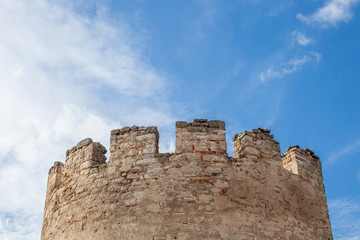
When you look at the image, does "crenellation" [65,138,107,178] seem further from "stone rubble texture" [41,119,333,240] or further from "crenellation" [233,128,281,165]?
"crenellation" [233,128,281,165]

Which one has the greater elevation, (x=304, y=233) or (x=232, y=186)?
(x=232, y=186)

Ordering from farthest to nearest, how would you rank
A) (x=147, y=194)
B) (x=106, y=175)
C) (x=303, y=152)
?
1. (x=303, y=152)
2. (x=106, y=175)
3. (x=147, y=194)

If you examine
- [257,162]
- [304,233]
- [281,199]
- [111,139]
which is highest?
[111,139]

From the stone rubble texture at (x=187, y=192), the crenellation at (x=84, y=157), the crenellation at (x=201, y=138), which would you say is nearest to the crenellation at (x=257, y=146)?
the stone rubble texture at (x=187, y=192)

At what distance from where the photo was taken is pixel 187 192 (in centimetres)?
718

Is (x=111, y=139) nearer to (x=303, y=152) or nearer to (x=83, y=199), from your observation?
(x=83, y=199)

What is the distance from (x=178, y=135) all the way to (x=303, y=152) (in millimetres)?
2487

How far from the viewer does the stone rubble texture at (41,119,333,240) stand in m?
7.00

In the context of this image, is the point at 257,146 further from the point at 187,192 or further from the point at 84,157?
the point at 84,157

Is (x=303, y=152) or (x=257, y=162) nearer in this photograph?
(x=257, y=162)

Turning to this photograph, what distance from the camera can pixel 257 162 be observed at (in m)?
7.79

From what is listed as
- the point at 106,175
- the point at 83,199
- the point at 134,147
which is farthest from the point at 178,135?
the point at 83,199

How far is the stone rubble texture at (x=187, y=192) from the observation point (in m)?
7.00

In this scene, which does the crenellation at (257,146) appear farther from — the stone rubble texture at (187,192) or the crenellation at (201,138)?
the crenellation at (201,138)
